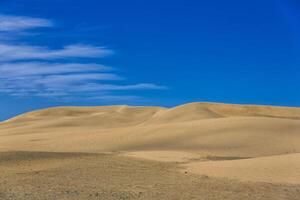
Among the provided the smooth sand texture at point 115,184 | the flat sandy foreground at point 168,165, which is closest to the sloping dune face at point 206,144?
the flat sandy foreground at point 168,165

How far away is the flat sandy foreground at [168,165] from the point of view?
Answer: 1299 centimetres

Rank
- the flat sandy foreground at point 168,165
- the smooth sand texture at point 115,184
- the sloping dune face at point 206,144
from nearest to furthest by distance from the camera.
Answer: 1. the smooth sand texture at point 115,184
2. the flat sandy foreground at point 168,165
3. the sloping dune face at point 206,144

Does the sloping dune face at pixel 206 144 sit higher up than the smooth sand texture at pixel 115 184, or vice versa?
the sloping dune face at pixel 206 144

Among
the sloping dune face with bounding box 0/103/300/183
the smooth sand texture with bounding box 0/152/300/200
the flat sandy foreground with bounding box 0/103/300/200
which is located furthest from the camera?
the sloping dune face with bounding box 0/103/300/183

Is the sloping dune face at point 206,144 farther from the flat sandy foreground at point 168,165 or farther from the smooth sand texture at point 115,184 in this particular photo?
the smooth sand texture at point 115,184

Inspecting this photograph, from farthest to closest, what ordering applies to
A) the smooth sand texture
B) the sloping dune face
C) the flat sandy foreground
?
the sloping dune face < the flat sandy foreground < the smooth sand texture

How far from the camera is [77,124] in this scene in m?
57.0

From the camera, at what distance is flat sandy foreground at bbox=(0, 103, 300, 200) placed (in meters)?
13.0

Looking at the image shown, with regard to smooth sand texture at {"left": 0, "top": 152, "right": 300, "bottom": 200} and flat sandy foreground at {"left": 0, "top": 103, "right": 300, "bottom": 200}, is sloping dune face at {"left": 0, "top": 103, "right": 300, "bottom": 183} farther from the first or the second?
smooth sand texture at {"left": 0, "top": 152, "right": 300, "bottom": 200}

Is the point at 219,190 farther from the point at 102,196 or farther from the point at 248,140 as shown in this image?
the point at 248,140

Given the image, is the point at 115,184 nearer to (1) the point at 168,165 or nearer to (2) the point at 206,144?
(1) the point at 168,165

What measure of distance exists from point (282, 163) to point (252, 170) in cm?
151

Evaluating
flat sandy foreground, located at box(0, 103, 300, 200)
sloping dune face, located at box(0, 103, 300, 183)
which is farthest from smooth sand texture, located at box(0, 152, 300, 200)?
sloping dune face, located at box(0, 103, 300, 183)

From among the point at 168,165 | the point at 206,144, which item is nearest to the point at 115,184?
the point at 168,165
